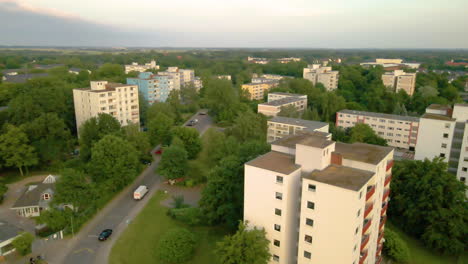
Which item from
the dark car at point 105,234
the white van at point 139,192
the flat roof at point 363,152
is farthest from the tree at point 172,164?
the flat roof at point 363,152

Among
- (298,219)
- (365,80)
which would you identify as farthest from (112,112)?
(365,80)

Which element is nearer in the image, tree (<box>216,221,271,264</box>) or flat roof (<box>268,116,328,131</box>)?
tree (<box>216,221,271,264</box>)

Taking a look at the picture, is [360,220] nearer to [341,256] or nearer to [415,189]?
[341,256]

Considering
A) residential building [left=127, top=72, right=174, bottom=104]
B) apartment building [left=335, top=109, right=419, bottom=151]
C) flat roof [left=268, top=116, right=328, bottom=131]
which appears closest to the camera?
flat roof [left=268, top=116, right=328, bottom=131]

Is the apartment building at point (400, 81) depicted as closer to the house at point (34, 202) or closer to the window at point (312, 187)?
the window at point (312, 187)

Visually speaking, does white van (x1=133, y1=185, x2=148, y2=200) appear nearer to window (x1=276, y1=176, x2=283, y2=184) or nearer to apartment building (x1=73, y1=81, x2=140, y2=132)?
apartment building (x1=73, y1=81, x2=140, y2=132)

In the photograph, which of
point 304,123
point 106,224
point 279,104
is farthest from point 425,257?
point 279,104

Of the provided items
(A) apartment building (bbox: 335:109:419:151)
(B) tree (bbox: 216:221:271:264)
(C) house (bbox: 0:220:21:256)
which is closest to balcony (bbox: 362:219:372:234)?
(B) tree (bbox: 216:221:271:264)
